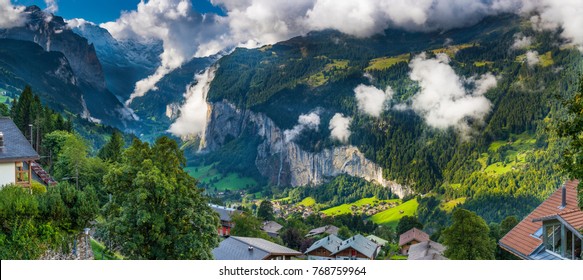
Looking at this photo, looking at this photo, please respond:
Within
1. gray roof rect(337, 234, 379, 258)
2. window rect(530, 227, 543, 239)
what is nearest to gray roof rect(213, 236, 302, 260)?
window rect(530, 227, 543, 239)

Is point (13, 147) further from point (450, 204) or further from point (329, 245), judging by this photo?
point (450, 204)

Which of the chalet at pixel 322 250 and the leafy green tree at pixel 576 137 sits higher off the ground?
the leafy green tree at pixel 576 137

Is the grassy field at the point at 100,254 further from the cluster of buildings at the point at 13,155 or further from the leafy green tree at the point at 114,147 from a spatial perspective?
the leafy green tree at the point at 114,147

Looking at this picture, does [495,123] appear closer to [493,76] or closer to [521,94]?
[521,94]

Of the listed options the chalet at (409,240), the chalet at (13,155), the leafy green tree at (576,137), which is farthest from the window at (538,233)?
the chalet at (409,240)

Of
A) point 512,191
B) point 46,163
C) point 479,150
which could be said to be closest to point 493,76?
point 479,150
